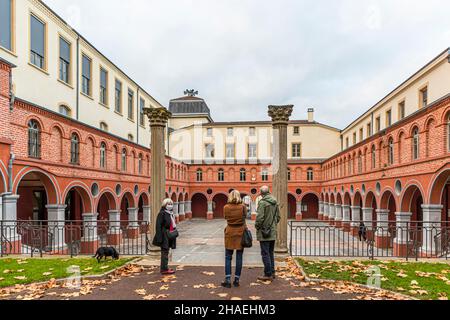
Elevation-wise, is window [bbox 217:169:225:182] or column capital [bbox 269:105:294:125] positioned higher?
column capital [bbox 269:105:294:125]

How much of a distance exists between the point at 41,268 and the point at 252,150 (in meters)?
38.1

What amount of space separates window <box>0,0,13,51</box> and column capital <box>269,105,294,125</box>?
1368cm

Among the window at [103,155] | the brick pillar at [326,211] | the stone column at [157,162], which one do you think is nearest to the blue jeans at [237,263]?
the stone column at [157,162]

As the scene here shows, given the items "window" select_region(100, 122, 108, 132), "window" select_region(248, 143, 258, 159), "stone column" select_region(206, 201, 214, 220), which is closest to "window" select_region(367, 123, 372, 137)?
"window" select_region(248, 143, 258, 159)

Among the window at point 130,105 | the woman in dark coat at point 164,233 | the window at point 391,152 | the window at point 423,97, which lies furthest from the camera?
the window at point 130,105

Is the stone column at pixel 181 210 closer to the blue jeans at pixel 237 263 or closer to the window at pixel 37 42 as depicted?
the window at pixel 37 42

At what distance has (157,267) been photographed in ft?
26.5

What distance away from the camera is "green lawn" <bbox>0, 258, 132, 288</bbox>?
22.0 feet

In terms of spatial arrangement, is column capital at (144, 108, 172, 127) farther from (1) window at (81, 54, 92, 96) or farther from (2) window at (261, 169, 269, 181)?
(2) window at (261, 169, 269, 181)

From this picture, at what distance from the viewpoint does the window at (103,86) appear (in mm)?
25047

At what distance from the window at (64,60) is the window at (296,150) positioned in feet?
105

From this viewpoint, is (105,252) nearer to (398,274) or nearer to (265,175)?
(398,274)

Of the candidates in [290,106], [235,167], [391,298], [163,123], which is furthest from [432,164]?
[235,167]
